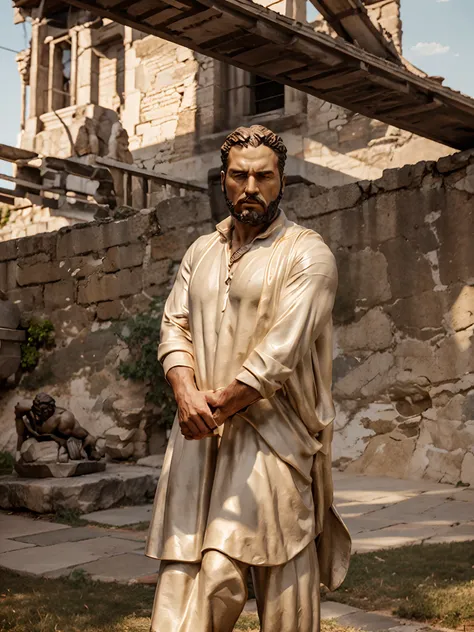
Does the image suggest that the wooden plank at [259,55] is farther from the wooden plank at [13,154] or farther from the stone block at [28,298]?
the wooden plank at [13,154]

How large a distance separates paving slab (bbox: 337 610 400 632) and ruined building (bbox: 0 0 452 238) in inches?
304

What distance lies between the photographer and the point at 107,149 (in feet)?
45.6

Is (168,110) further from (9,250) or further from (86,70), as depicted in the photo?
(9,250)

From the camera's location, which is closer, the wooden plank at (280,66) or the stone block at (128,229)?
the wooden plank at (280,66)

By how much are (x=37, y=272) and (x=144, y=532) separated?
501 cm

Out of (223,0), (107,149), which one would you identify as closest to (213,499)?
(223,0)

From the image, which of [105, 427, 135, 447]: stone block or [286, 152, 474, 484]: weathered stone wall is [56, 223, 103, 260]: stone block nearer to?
[105, 427, 135, 447]: stone block

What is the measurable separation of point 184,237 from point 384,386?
8.89 ft

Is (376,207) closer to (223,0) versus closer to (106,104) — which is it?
(223,0)

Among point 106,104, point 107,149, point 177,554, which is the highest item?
point 106,104

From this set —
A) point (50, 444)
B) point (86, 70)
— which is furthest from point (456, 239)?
point (86, 70)

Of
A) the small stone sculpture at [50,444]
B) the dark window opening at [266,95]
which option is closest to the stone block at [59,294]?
the small stone sculpture at [50,444]

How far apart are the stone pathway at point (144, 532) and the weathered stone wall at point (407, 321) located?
0.37 metres

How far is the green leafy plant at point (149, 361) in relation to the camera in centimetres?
827
